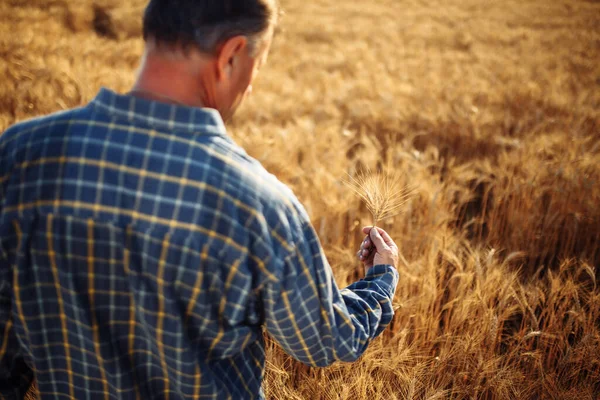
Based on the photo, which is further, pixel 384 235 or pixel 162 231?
pixel 384 235

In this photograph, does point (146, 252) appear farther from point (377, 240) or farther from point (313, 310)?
point (377, 240)

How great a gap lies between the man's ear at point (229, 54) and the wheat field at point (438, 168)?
1013 mm

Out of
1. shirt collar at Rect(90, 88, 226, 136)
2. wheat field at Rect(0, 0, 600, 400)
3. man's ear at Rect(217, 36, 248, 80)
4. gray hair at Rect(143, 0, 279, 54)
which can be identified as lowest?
wheat field at Rect(0, 0, 600, 400)

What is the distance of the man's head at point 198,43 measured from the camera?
2.20ft

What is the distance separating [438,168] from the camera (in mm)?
3525

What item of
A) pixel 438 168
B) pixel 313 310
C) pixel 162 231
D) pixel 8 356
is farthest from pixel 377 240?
pixel 438 168

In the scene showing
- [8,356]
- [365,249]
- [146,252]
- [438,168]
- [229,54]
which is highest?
[229,54]

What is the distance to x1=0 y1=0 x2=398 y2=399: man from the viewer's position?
650 millimetres

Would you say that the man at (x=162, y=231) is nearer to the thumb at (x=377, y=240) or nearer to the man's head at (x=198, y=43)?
the man's head at (x=198, y=43)

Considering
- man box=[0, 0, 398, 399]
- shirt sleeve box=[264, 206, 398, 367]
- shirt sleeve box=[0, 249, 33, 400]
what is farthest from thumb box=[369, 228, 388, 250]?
shirt sleeve box=[0, 249, 33, 400]

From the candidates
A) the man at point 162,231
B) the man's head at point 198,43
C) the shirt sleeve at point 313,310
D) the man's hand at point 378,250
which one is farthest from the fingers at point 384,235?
the man's head at point 198,43

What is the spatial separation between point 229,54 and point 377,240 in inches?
23.9

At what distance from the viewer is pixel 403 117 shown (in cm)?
452

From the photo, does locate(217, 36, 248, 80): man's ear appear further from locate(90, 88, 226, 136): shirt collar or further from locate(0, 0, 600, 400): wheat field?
locate(0, 0, 600, 400): wheat field
